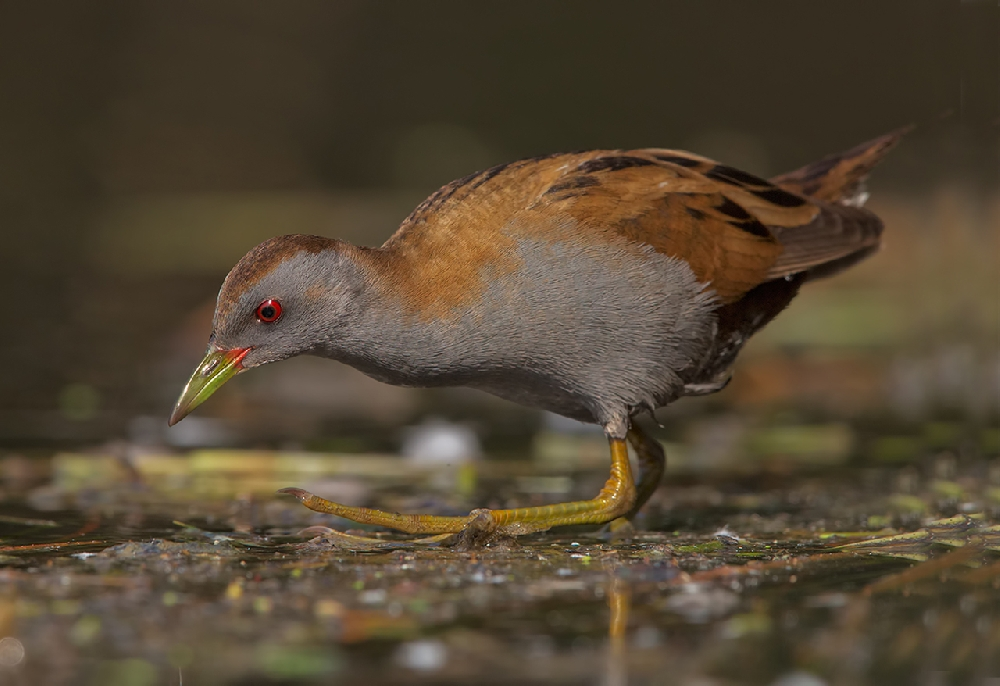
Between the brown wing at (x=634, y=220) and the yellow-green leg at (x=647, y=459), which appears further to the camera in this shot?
the yellow-green leg at (x=647, y=459)

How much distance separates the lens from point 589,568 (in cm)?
377

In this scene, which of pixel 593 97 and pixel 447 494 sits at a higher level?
pixel 593 97

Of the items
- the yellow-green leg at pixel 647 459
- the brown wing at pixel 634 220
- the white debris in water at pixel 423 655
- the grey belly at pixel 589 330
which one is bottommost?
the white debris in water at pixel 423 655

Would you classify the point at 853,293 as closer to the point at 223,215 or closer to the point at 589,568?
the point at 223,215

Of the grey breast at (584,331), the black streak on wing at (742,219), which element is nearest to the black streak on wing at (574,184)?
the grey breast at (584,331)

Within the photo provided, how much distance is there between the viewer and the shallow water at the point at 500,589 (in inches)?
114

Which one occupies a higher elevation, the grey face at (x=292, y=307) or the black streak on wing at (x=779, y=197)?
the black streak on wing at (x=779, y=197)

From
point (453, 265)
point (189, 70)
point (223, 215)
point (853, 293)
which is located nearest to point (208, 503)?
point (453, 265)

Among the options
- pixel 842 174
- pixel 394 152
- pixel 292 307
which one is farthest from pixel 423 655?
pixel 394 152

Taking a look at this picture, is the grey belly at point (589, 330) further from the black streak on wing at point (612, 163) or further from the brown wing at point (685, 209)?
the black streak on wing at point (612, 163)

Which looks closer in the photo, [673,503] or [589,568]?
[589,568]

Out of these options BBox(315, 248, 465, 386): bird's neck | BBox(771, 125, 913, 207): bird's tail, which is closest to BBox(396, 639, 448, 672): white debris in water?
BBox(315, 248, 465, 386): bird's neck

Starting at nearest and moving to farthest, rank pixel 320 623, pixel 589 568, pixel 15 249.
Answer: pixel 320 623, pixel 589 568, pixel 15 249

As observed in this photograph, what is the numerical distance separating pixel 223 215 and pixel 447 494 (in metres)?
6.87
